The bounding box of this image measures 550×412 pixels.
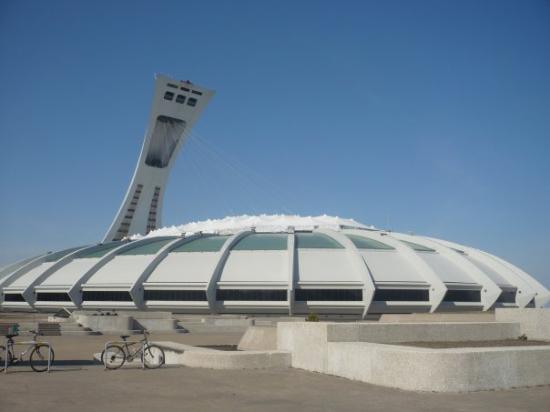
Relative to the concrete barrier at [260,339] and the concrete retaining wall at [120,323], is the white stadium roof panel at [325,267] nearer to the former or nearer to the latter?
the concrete retaining wall at [120,323]

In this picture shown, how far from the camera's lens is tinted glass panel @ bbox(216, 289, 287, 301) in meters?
45.5

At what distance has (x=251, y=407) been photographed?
398 inches

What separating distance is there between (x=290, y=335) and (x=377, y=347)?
13.5 feet

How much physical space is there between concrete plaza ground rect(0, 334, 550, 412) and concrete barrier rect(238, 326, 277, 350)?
16.7ft

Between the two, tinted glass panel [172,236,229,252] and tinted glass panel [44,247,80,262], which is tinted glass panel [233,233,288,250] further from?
tinted glass panel [44,247,80,262]

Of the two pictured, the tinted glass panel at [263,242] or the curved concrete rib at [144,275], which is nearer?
the curved concrete rib at [144,275]

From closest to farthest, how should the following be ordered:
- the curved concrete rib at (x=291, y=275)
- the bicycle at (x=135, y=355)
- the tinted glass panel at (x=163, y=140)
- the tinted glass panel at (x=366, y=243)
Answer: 1. the bicycle at (x=135, y=355)
2. the curved concrete rib at (x=291, y=275)
3. the tinted glass panel at (x=366, y=243)
4. the tinted glass panel at (x=163, y=140)

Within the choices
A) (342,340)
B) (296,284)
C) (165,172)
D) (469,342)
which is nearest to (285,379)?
(342,340)

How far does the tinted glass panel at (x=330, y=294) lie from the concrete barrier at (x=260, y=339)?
24246mm

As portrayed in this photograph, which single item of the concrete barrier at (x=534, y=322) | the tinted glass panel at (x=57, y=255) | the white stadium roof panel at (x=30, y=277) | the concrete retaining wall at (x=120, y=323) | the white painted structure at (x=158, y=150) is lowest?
the concrete retaining wall at (x=120, y=323)

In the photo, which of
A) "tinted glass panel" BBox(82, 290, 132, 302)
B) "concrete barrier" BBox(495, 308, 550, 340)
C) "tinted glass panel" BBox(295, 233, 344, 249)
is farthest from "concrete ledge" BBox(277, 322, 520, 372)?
"tinted glass panel" BBox(82, 290, 132, 302)

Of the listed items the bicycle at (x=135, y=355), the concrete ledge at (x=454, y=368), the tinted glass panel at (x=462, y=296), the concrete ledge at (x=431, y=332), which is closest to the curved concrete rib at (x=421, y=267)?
the tinted glass panel at (x=462, y=296)

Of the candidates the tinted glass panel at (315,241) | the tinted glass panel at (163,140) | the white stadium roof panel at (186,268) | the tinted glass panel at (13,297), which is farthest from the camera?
the tinted glass panel at (163,140)

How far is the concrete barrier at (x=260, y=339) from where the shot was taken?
20156 millimetres
